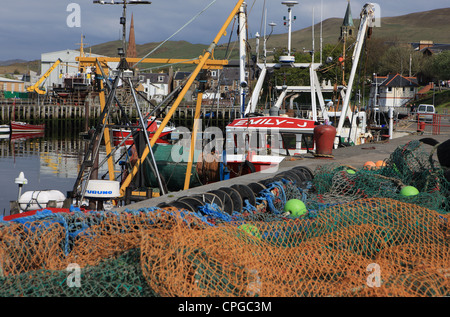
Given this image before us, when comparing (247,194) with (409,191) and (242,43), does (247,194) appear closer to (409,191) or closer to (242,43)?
(409,191)

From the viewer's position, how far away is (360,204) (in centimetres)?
525

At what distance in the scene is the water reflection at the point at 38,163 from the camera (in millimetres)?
21625

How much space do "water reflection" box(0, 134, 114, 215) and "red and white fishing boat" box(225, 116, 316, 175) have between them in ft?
20.6

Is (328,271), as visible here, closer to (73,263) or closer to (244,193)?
(73,263)

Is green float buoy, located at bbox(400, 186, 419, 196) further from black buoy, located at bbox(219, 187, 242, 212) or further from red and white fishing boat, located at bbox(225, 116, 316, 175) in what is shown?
red and white fishing boat, located at bbox(225, 116, 316, 175)

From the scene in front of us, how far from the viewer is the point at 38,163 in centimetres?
3078

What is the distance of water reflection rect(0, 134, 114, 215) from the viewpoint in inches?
851

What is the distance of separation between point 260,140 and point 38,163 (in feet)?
65.6

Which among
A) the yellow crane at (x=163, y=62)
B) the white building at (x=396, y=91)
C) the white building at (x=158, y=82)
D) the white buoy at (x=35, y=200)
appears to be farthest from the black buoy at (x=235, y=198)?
the white building at (x=158, y=82)

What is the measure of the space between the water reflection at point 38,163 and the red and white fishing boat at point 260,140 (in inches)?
247

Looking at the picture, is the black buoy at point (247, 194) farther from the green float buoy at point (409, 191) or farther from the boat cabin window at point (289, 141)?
the boat cabin window at point (289, 141)
